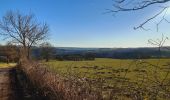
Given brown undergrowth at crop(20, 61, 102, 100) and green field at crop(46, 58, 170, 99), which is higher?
green field at crop(46, 58, 170, 99)

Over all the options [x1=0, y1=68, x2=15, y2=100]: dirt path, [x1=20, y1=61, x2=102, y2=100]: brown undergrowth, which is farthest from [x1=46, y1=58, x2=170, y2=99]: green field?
[x1=0, y1=68, x2=15, y2=100]: dirt path

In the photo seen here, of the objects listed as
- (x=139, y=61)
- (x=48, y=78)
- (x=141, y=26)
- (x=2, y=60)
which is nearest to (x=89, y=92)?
(x=139, y=61)

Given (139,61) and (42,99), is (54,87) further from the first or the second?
(139,61)

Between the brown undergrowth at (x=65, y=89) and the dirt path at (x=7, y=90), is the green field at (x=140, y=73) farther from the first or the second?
the dirt path at (x=7, y=90)

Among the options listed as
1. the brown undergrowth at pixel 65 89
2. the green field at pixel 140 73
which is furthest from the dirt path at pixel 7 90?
the brown undergrowth at pixel 65 89

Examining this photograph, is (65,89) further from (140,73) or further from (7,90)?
(7,90)

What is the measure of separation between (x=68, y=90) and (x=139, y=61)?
14.1 ft

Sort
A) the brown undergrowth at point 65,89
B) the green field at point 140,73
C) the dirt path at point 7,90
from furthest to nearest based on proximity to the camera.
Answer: the dirt path at point 7,90 < the brown undergrowth at point 65,89 < the green field at point 140,73

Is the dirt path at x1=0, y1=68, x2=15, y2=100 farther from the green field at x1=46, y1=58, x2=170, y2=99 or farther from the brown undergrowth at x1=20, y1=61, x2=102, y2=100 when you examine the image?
the brown undergrowth at x1=20, y1=61, x2=102, y2=100

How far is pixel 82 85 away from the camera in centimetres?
958

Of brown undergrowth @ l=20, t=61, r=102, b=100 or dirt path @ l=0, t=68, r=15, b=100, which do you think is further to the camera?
dirt path @ l=0, t=68, r=15, b=100

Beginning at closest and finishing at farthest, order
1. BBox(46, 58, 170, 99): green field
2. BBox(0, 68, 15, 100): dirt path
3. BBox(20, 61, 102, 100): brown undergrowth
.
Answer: BBox(46, 58, 170, 99): green field < BBox(20, 61, 102, 100): brown undergrowth < BBox(0, 68, 15, 100): dirt path

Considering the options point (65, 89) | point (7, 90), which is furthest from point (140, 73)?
point (7, 90)

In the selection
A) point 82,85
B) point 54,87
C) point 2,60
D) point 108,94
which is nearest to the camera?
point 108,94
